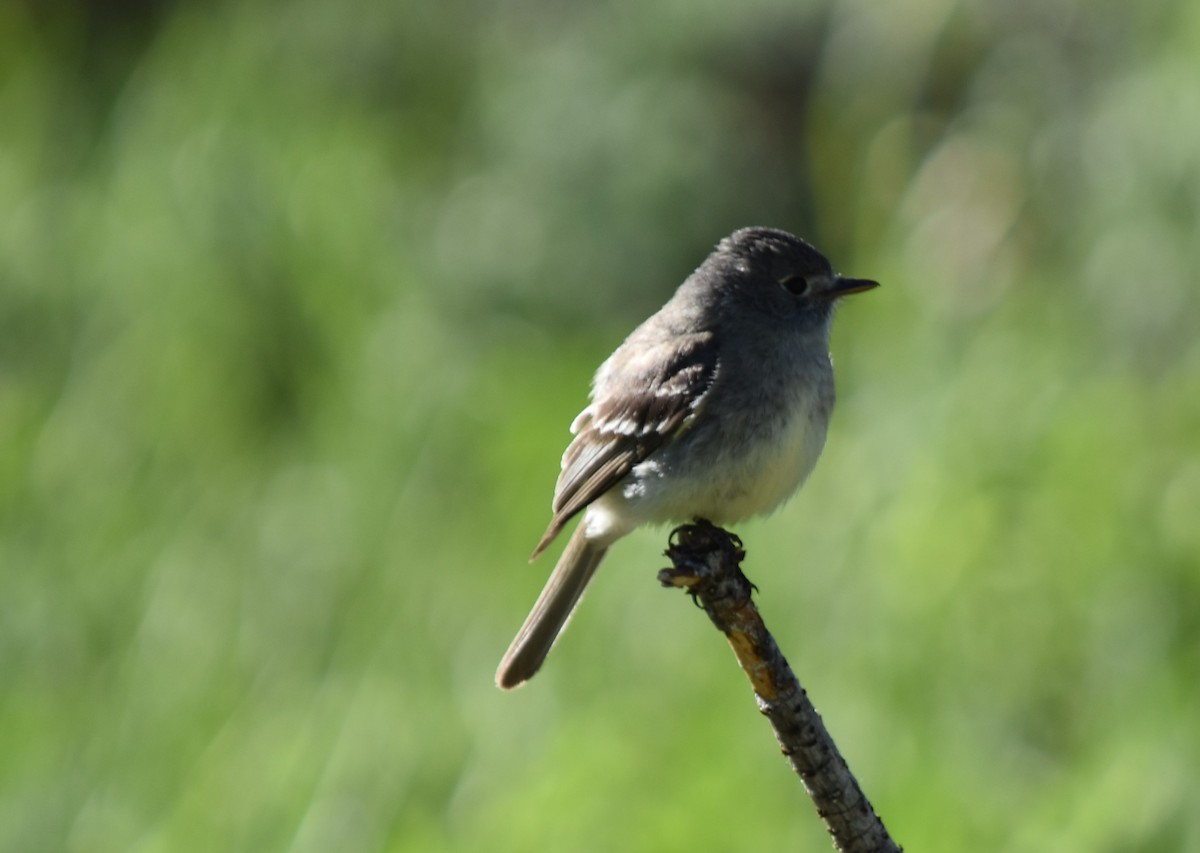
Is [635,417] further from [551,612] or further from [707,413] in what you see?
[551,612]

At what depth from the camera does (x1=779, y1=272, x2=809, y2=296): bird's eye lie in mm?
3680

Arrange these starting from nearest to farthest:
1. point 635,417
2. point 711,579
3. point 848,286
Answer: point 711,579, point 635,417, point 848,286

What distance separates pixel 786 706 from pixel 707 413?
120cm

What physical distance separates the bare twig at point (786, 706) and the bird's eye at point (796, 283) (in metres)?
1.16

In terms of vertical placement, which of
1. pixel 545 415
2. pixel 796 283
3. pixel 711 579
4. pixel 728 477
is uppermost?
pixel 545 415

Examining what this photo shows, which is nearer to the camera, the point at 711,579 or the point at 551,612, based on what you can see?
the point at 711,579

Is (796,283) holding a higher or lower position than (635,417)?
higher

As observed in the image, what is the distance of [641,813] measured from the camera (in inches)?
162

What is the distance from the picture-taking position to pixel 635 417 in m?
3.47

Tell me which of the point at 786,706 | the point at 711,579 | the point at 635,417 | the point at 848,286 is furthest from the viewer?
the point at 848,286

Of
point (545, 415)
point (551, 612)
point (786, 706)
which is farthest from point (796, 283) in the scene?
point (545, 415)

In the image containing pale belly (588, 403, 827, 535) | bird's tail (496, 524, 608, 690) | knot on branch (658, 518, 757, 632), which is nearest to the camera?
knot on branch (658, 518, 757, 632)

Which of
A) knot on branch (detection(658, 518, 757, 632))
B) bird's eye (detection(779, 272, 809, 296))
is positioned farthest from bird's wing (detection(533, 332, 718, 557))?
knot on branch (detection(658, 518, 757, 632))

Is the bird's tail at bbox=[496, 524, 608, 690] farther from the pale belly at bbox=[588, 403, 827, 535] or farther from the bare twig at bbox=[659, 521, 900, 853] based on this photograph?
the bare twig at bbox=[659, 521, 900, 853]
